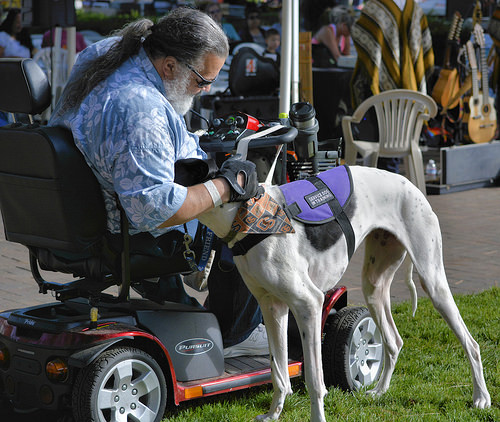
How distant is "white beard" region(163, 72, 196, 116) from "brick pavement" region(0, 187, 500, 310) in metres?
2.35

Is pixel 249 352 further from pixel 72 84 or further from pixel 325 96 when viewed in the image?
pixel 325 96

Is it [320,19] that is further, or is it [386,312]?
[320,19]

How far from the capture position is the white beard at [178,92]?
3074 millimetres

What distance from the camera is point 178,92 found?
3.10 m

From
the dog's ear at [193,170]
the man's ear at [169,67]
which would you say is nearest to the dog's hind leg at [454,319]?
the dog's ear at [193,170]

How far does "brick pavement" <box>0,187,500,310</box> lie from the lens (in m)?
5.34

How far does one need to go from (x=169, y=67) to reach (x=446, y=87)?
822 cm

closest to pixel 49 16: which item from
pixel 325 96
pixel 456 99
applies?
pixel 325 96

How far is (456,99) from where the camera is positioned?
1088 cm

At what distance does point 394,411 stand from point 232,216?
1.26m

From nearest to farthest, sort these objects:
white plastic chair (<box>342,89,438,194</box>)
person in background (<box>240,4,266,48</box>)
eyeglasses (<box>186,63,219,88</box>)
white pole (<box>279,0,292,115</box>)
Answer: eyeglasses (<box>186,63,219,88</box>)
white pole (<box>279,0,292,115</box>)
white plastic chair (<box>342,89,438,194</box>)
person in background (<box>240,4,266,48</box>)

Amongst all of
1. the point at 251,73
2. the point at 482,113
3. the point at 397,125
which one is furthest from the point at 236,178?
the point at 482,113

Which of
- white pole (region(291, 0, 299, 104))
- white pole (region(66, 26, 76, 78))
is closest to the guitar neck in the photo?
white pole (region(291, 0, 299, 104))

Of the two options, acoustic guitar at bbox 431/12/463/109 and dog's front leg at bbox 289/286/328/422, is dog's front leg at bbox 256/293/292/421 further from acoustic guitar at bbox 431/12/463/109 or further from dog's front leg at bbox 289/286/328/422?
acoustic guitar at bbox 431/12/463/109
